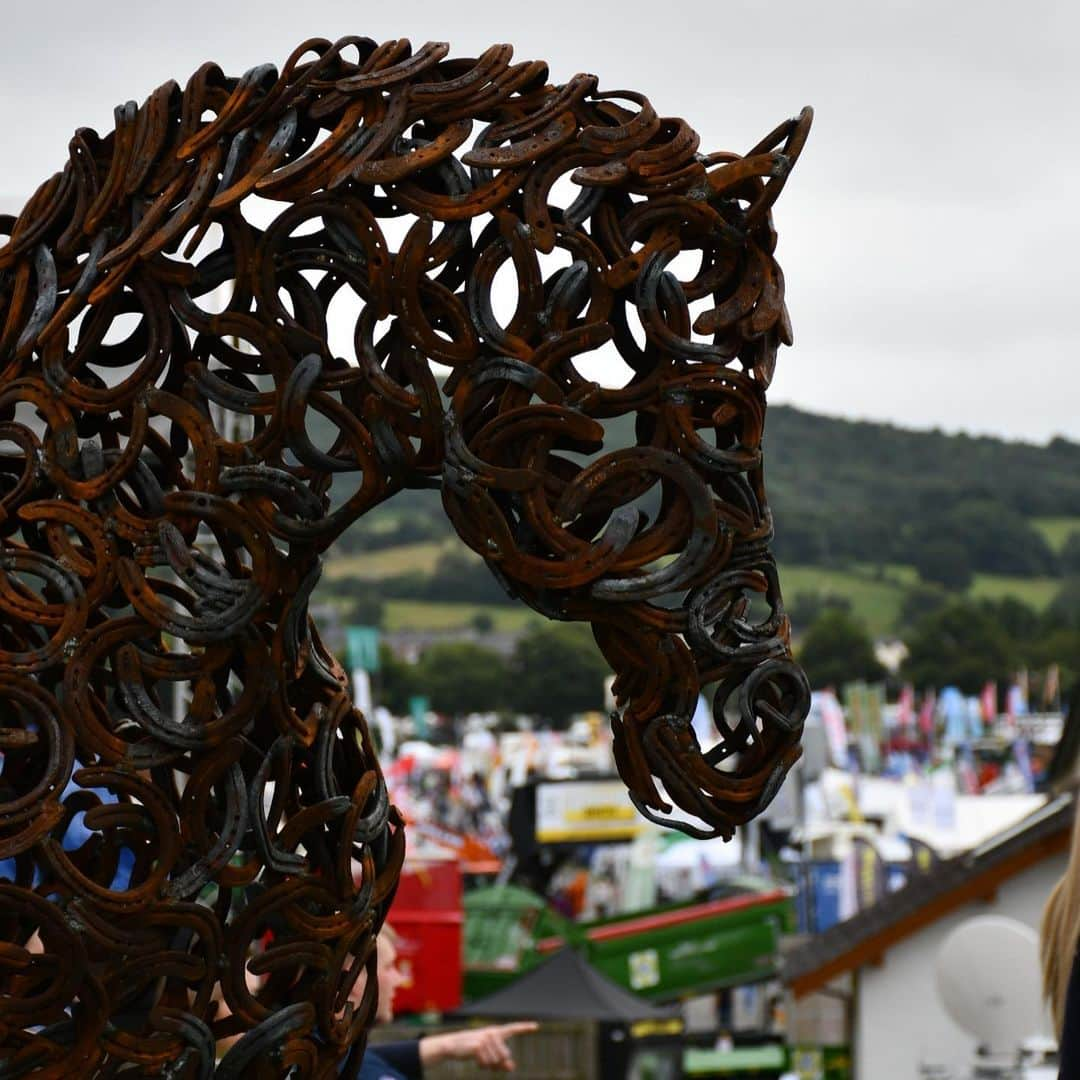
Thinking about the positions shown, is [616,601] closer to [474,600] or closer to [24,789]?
[24,789]

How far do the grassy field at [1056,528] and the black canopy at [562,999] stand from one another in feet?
421

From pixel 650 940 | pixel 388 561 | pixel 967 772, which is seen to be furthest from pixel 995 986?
pixel 388 561

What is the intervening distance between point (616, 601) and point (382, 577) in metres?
137

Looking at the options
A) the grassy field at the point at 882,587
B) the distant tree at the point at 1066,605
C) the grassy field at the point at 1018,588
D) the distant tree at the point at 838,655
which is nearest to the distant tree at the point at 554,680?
the distant tree at the point at 838,655

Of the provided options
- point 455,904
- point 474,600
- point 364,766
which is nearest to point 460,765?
point 455,904

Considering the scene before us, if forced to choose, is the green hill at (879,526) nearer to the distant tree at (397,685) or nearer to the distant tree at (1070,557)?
the distant tree at (1070,557)

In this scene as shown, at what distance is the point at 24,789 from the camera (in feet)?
7.16

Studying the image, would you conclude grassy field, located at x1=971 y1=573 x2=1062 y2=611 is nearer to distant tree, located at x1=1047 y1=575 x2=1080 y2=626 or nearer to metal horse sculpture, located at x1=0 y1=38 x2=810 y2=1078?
distant tree, located at x1=1047 y1=575 x2=1080 y2=626

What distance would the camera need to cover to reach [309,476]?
85.8 inches

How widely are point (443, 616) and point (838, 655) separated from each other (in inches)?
1906

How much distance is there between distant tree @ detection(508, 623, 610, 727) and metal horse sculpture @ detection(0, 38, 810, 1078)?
79.4 m

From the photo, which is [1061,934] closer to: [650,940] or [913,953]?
[913,953]

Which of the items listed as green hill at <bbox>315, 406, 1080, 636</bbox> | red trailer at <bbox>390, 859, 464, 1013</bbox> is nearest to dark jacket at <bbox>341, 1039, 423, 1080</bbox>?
red trailer at <bbox>390, 859, 464, 1013</bbox>

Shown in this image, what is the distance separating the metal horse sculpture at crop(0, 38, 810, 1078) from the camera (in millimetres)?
2105
